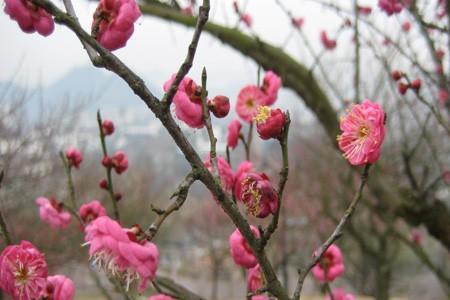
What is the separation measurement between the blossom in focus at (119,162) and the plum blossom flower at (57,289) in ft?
1.70

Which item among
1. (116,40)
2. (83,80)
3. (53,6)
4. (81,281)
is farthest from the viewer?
(81,281)

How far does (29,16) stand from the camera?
0.86 metres

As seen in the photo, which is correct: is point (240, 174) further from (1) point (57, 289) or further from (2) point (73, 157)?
(2) point (73, 157)

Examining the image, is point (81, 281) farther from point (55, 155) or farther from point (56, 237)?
point (55, 155)

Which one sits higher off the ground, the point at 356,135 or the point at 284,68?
the point at 284,68

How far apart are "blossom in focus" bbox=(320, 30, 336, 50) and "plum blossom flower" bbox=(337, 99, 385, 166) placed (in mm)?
3131

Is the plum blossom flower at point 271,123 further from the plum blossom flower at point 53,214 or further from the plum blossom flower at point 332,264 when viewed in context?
the plum blossom flower at point 53,214

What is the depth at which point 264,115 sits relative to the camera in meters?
0.85

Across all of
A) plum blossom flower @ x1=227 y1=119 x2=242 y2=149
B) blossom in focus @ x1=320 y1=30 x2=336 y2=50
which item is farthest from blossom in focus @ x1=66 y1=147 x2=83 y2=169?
blossom in focus @ x1=320 y1=30 x2=336 y2=50

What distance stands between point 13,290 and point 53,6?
492mm

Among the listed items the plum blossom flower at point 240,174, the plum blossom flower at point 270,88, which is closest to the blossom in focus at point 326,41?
the plum blossom flower at point 270,88

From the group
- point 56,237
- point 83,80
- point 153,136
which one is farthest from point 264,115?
point 153,136

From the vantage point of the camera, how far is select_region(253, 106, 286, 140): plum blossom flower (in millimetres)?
827

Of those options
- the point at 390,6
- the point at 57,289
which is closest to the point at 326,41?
the point at 390,6
